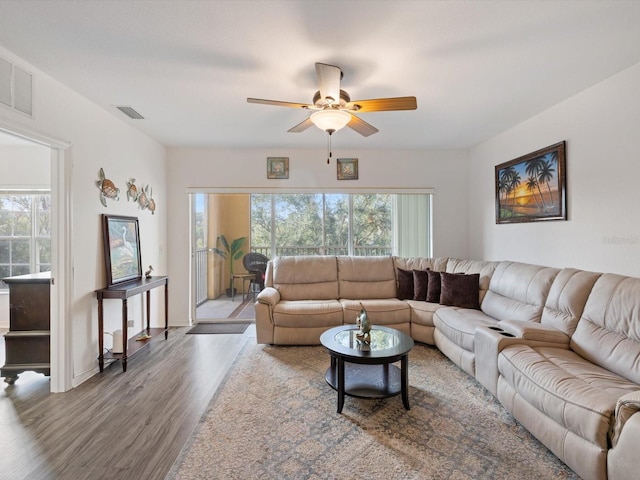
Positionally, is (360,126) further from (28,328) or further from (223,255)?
(223,255)

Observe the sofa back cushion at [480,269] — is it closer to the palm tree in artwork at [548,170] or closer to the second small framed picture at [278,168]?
the palm tree in artwork at [548,170]

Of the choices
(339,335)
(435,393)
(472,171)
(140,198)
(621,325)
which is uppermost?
(472,171)

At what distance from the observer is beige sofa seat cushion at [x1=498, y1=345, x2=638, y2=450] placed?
1.48m

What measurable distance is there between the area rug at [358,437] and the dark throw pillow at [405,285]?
1.29 m

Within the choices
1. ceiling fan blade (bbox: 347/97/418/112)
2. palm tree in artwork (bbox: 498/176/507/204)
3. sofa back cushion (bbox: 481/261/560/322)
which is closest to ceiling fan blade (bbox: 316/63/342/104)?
ceiling fan blade (bbox: 347/97/418/112)

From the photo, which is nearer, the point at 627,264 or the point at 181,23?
the point at 181,23

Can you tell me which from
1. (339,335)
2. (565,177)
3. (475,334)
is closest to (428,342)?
(475,334)

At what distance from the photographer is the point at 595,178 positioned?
260 centimetres

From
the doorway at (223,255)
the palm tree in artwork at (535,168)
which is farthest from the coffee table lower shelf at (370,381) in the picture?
the doorway at (223,255)

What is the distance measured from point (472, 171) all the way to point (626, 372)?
129 inches

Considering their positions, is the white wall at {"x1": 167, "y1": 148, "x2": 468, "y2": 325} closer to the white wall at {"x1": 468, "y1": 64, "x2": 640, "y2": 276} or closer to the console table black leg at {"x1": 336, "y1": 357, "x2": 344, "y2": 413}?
the white wall at {"x1": 468, "y1": 64, "x2": 640, "y2": 276}

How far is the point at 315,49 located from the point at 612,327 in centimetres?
277

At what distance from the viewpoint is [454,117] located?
10.7 feet

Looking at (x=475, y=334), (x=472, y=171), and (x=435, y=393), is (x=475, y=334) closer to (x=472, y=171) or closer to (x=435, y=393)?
(x=435, y=393)
